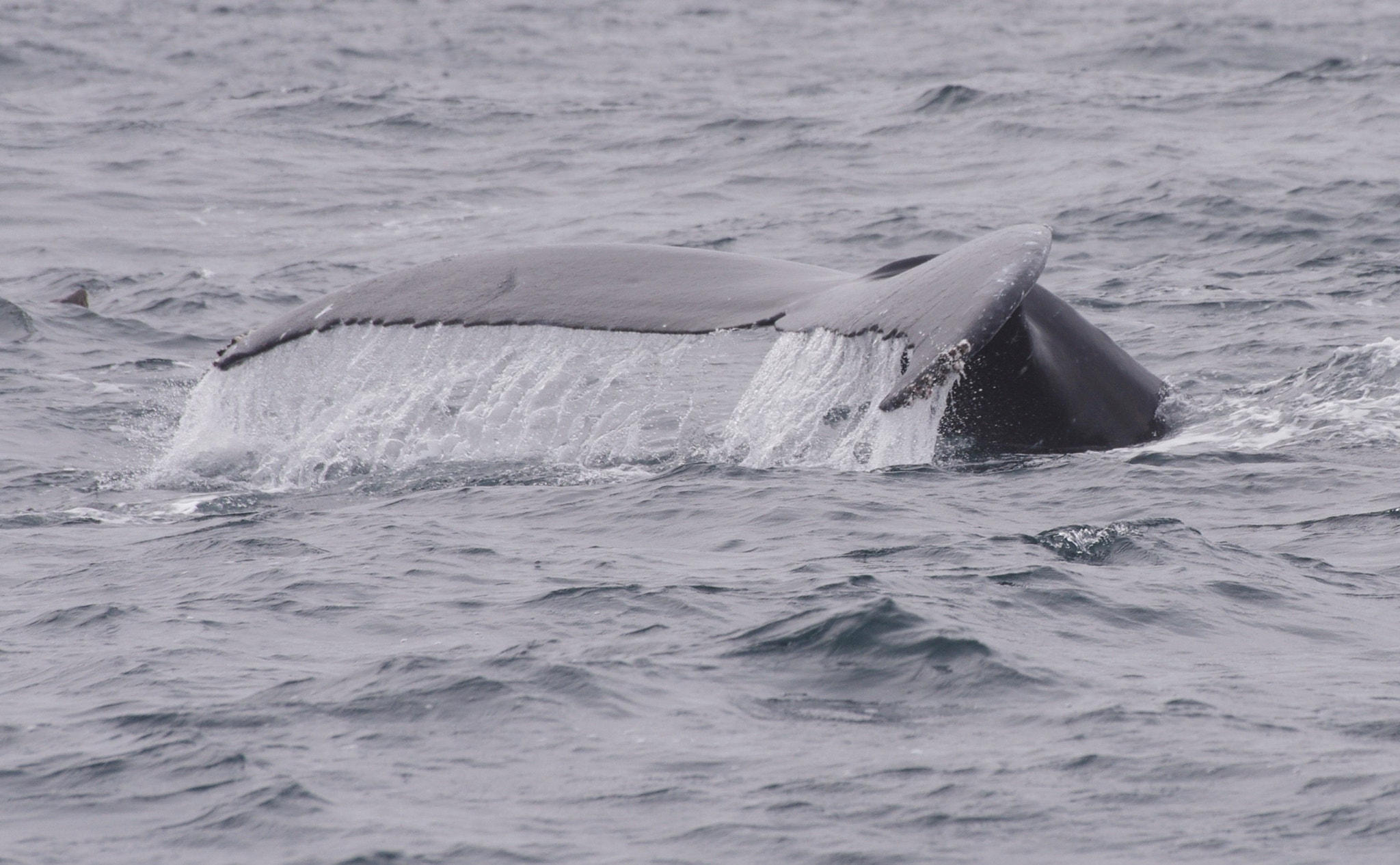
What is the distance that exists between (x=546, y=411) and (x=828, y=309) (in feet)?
15.0

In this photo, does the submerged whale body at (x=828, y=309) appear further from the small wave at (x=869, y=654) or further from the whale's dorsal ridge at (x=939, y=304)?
the small wave at (x=869, y=654)

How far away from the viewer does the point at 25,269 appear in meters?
17.0

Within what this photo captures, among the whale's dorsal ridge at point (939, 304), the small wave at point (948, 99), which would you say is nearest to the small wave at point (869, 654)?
the whale's dorsal ridge at point (939, 304)

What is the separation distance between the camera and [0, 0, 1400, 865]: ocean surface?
16.9 feet

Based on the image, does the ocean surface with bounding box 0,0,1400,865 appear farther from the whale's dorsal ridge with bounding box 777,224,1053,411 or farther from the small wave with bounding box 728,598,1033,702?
the whale's dorsal ridge with bounding box 777,224,1053,411

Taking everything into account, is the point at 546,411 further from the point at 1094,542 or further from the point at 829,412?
the point at 1094,542

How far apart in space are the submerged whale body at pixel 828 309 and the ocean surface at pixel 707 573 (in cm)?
13

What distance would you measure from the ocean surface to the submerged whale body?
133mm

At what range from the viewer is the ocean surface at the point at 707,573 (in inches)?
203

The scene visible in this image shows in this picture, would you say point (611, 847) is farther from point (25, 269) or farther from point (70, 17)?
point (70, 17)

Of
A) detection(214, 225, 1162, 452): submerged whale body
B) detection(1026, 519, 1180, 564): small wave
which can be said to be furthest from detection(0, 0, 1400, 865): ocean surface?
detection(214, 225, 1162, 452): submerged whale body

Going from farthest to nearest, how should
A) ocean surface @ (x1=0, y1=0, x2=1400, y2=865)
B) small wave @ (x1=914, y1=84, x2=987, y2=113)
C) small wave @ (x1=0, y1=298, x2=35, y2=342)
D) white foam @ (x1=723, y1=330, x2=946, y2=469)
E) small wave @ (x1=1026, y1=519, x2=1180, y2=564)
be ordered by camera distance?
small wave @ (x1=914, y1=84, x2=987, y2=113), small wave @ (x1=0, y1=298, x2=35, y2=342), small wave @ (x1=1026, y1=519, x2=1180, y2=564), white foam @ (x1=723, y1=330, x2=946, y2=469), ocean surface @ (x1=0, y1=0, x2=1400, y2=865)

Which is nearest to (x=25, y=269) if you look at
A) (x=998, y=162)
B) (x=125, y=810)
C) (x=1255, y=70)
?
(x=998, y=162)

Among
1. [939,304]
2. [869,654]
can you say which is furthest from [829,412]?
[939,304]
